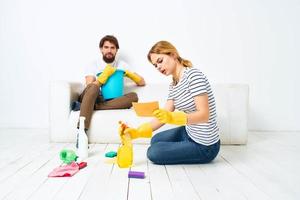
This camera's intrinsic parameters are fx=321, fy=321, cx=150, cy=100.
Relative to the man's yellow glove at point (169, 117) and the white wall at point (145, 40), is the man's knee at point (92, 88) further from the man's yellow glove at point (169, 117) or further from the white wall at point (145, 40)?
the man's yellow glove at point (169, 117)

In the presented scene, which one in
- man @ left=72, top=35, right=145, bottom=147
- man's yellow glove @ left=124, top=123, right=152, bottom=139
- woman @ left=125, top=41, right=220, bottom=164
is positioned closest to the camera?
woman @ left=125, top=41, right=220, bottom=164

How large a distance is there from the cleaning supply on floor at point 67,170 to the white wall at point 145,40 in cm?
167

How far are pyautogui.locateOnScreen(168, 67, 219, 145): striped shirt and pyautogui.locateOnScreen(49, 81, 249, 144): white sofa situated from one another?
727mm

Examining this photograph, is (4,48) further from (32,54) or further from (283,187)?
(283,187)

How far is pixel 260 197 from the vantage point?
129cm

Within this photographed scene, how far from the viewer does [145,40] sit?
10.7 ft

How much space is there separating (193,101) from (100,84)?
42.0 inches

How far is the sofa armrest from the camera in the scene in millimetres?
2510

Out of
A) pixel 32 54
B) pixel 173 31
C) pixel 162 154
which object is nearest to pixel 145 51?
pixel 173 31

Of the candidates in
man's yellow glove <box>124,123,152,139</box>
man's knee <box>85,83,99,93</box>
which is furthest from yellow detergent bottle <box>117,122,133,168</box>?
man's knee <box>85,83,99,93</box>

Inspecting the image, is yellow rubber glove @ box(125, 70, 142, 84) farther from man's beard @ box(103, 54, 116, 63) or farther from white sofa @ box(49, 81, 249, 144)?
white sofa @ box(49, 81, 249, 144)

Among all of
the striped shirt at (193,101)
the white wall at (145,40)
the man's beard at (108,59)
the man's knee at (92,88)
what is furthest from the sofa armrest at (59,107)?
the striped shirt at (193,101)

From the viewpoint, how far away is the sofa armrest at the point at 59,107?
2510 mm

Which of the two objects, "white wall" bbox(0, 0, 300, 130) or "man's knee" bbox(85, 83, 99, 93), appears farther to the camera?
"white wall" bbox(0, 0, 300, 130)
